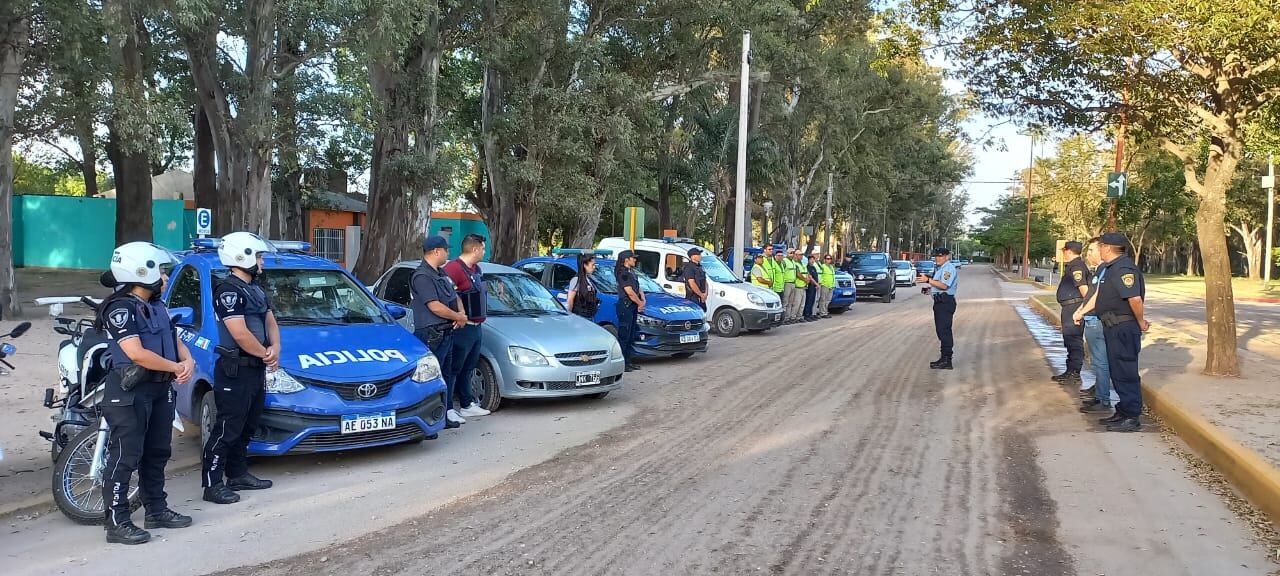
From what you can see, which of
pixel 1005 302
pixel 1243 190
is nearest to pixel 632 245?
pixel 1005 302

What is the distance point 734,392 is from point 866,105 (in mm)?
34223

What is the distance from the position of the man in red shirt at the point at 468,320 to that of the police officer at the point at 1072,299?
23.3 ft

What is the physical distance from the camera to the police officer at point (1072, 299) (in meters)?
11.1

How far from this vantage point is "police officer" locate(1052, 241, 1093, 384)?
1114cm

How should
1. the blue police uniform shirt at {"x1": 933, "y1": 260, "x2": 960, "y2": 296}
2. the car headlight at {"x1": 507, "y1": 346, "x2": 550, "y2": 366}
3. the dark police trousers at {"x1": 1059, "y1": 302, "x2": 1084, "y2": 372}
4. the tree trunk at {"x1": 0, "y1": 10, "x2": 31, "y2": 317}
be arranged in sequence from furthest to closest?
1. the tree trunk at {"x1": 0, "y1": 10, "x2": 31, "y2": 317}
2. the blue police uniform shirt at {"x1": 933, "y1": 260, "x2": 960, "y2": 296}
3. the dark police trousers at {"x1": 1059, "y1": 302, "x2": 1084, "y2": 372}
4. the car headlight at {"x1": 507, "y1": 346, "x2": 550, "y2": 366}

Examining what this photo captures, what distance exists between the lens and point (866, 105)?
41.9 meters

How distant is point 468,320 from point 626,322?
3884 mm

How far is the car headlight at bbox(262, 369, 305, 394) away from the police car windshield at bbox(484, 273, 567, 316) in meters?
3.36

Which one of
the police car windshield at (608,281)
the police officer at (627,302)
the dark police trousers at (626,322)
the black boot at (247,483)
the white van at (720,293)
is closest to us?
the black boot at (247,483)

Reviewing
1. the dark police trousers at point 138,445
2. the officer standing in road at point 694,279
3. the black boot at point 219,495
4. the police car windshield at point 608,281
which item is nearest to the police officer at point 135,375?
the dark police trousers at point 138,445

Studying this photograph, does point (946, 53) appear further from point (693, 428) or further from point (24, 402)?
point (24, 402)

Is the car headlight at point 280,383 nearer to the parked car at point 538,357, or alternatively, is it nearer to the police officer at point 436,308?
the police officer at point 436,308

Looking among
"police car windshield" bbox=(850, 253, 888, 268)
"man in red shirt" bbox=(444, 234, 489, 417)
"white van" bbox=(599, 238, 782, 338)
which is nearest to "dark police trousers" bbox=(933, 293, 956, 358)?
"white van" bbox=(599, 238, 782, 338)

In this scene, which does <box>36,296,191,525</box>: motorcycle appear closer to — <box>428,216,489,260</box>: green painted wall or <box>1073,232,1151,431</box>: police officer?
<box>1073,232,1151,431</box>: police officer
